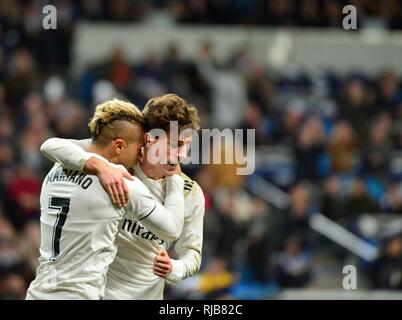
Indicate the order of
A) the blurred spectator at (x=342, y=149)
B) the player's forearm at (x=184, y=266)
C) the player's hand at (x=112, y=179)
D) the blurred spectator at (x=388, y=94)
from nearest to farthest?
the player's hand at (x=112, y=179) < the player's forearm at (x=184, y=266) < the blurred spectator at (x=342, y=149) < the blurred spectator at (x=388, y=94)

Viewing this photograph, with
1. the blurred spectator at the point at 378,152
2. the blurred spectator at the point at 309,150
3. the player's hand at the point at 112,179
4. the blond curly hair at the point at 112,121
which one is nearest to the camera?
the player's hand at the point at 112,179

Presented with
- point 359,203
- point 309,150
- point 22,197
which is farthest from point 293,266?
point 22,197

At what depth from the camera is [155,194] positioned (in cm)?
604

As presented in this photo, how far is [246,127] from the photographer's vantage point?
1572 cm

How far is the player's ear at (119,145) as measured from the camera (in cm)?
562

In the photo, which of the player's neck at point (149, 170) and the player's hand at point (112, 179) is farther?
the player's neck at point (149, 170)

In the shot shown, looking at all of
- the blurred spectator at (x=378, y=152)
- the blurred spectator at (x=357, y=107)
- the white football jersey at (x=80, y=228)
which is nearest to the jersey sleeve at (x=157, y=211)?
the white football jersey at (x=80, y=228)

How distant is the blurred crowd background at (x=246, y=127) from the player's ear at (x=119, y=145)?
628 cm

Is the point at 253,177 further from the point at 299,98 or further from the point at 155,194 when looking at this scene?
the point at 155,194

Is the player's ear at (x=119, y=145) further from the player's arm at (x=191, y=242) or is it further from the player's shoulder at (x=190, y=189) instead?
the player's arm at (x=191, y=242)

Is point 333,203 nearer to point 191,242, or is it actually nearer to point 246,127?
point 246,127

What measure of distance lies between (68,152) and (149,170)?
56cm

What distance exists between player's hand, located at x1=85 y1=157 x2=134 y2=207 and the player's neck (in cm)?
52

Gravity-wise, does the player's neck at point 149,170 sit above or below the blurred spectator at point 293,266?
above
